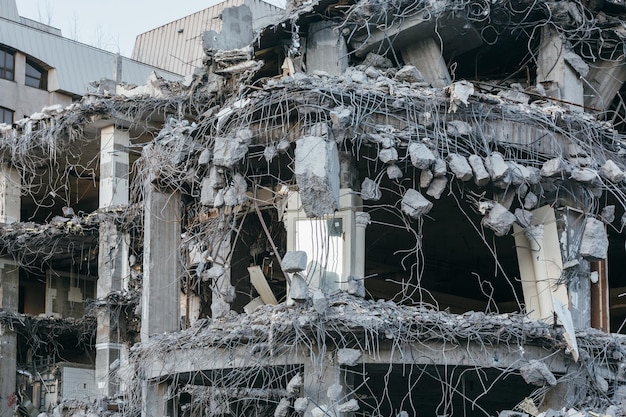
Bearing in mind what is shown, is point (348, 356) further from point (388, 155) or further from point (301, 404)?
point (388, 155)

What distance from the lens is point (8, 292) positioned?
3056 centimetres

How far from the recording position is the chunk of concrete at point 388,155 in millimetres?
19156

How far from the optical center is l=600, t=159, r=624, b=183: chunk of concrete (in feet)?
67.8

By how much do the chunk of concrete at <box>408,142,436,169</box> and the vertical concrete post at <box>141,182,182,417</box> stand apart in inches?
184

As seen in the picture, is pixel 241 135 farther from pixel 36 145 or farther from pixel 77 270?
pixel 77 270

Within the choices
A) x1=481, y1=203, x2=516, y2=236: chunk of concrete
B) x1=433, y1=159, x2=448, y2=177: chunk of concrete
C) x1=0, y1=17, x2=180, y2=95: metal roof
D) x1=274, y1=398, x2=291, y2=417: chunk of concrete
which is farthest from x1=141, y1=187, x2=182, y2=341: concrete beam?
x1=0, y1=17, x2=180, y2=95: metal roof

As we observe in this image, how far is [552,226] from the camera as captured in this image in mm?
20922

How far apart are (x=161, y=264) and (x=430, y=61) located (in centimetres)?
629

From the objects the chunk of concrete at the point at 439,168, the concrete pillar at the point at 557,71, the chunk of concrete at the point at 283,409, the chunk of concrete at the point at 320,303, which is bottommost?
the chunk of concrete at the point at 283,409

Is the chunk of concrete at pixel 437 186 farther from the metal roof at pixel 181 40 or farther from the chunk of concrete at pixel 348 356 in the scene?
the metal roof at pixel 181 40

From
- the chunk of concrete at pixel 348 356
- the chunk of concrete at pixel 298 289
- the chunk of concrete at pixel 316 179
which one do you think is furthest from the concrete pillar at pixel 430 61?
the chunk of concrete at pixel 348 356

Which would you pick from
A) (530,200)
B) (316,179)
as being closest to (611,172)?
(530,200)

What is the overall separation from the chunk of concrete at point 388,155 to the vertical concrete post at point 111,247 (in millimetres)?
9721

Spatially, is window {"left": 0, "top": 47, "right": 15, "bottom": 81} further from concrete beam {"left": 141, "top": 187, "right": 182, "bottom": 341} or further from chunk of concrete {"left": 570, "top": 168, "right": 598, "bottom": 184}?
chunk of concrete {"left": 570, "top": 168, "right": 598, "bottom": 184}
